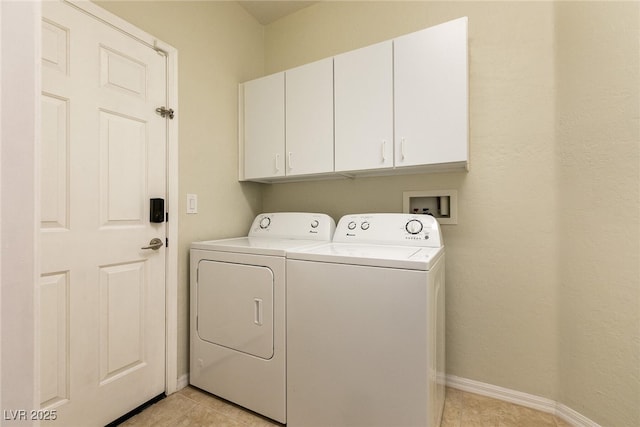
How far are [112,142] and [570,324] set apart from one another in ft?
8.43

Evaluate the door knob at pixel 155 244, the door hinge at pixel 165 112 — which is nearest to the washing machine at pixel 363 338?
the door knob at pixel 155 244

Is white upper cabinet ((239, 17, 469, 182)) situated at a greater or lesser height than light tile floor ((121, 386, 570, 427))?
greater

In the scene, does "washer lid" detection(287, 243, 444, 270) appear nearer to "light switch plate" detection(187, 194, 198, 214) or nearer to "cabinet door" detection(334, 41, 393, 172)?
"cabinet door" detection(334, 41, 393, 172)

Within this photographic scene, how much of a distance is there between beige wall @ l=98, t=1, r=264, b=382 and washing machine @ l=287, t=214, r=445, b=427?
854mm

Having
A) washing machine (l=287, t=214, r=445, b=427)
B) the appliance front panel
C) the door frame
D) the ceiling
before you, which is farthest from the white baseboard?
the ceiling

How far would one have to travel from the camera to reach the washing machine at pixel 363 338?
3.82 feet

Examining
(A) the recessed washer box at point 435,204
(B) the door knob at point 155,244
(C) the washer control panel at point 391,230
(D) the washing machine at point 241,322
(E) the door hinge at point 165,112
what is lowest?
(D) the washing machine at point 241,322

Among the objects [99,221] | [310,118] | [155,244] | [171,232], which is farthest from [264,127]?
[99,221]

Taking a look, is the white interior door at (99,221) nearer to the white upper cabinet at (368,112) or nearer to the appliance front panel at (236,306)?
the appliance front panel at (236,306)

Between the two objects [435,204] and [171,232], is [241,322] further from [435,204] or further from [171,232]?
[435,204]

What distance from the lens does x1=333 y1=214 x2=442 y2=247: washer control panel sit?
62.9 inches

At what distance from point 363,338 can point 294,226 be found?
0.98 meters

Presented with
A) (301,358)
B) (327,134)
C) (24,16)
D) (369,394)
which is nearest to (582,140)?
(327,134)

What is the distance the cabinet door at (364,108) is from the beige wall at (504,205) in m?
0.38
